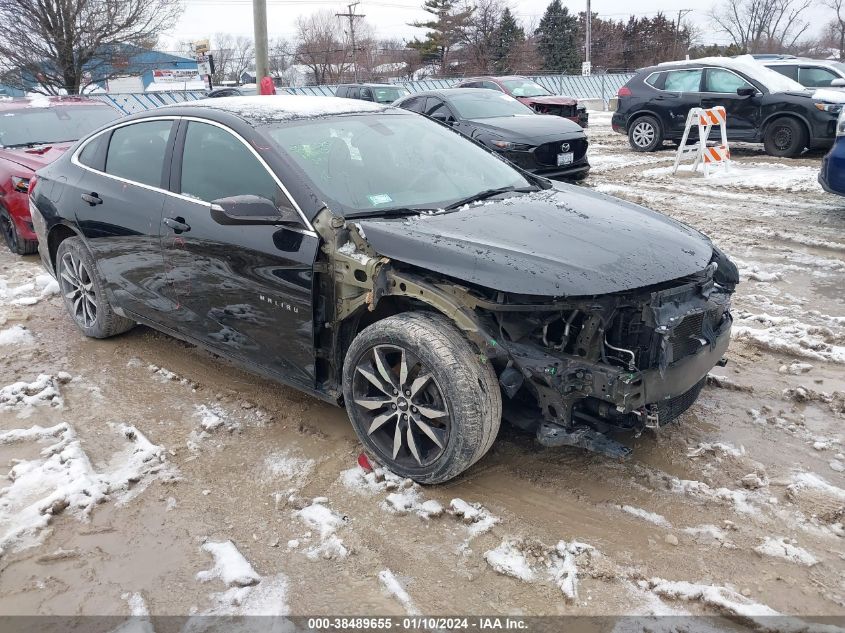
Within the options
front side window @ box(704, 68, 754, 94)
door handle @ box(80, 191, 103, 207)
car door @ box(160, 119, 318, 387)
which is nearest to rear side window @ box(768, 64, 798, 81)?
front side window @ box(704, 68, 754, 94)

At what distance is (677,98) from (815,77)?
3.59 meters

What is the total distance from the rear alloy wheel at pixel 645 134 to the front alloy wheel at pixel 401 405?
40.7 feet

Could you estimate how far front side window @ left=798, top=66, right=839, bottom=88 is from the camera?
1423 centimetres

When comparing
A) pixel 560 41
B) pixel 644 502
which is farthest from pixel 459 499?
pixel 560 41

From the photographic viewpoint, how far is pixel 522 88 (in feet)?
56.7

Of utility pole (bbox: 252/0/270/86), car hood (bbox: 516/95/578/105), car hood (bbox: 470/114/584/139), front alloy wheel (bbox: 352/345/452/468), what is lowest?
front alloy wheel (bbox: 352/345/452/468)

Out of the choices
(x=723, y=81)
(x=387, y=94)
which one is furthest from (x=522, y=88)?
(x=723, y=81)

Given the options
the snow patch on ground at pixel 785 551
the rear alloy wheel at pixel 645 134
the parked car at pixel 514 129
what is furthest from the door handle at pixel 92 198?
the rear alloy wheel at pixel 645 134

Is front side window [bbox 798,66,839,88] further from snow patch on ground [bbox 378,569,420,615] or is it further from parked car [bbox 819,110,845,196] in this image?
snow patch on ground [bbox 378,569,420,615]

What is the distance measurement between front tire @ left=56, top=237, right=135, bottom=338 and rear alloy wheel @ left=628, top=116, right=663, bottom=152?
38.9ft

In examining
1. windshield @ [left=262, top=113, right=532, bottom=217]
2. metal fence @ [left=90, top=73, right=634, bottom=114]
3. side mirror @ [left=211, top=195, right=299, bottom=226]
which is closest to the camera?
side mirror @ [left=211, top=195, right=299, bottom=226]

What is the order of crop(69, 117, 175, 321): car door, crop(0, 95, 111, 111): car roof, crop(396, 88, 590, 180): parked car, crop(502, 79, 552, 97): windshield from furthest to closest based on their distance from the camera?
crop(502, 79, 552, 97): windshield → crop(396, 88, 590, 180): parked car → crop(0, 95, 111, 111): car roof → crop(69, 117, 175, 321): car door

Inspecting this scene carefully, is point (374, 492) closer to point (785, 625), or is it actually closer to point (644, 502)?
point (644, 502)

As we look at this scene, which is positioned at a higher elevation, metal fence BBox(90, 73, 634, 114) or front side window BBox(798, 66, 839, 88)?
metal fence BBox(90, 73, 634, 114)
